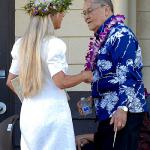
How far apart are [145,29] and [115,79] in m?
2.95

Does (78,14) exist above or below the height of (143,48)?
above

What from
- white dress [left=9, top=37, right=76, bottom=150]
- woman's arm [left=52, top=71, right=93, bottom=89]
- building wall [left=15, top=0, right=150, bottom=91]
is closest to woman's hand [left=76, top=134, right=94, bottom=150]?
white dress [left=9, top=37, right=76, bottom=150]

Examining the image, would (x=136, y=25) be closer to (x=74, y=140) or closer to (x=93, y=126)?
(x=93, y=126)

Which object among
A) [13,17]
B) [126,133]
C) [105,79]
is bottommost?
[126,133]

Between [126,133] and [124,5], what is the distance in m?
2.70

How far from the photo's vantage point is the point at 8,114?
6.27 metres

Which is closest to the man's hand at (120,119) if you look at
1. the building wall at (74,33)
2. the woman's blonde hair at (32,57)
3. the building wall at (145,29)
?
the woman's blonde hair at (32,57)

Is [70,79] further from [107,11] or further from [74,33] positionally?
[74,33]

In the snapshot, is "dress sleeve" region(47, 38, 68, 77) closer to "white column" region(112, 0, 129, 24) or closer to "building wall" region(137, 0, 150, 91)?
"white column" region(112, 0, 129, 24)

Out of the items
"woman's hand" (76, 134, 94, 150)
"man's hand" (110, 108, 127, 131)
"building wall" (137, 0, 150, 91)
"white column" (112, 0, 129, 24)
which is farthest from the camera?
"building wall" (137, 0, 150, 91)

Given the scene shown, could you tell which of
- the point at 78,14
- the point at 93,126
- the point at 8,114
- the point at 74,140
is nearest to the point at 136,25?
the point at 78,14

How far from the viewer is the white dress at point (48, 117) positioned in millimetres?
3854

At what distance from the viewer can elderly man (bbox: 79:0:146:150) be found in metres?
3.61

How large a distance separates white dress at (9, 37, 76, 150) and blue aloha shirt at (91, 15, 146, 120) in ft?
0.85
